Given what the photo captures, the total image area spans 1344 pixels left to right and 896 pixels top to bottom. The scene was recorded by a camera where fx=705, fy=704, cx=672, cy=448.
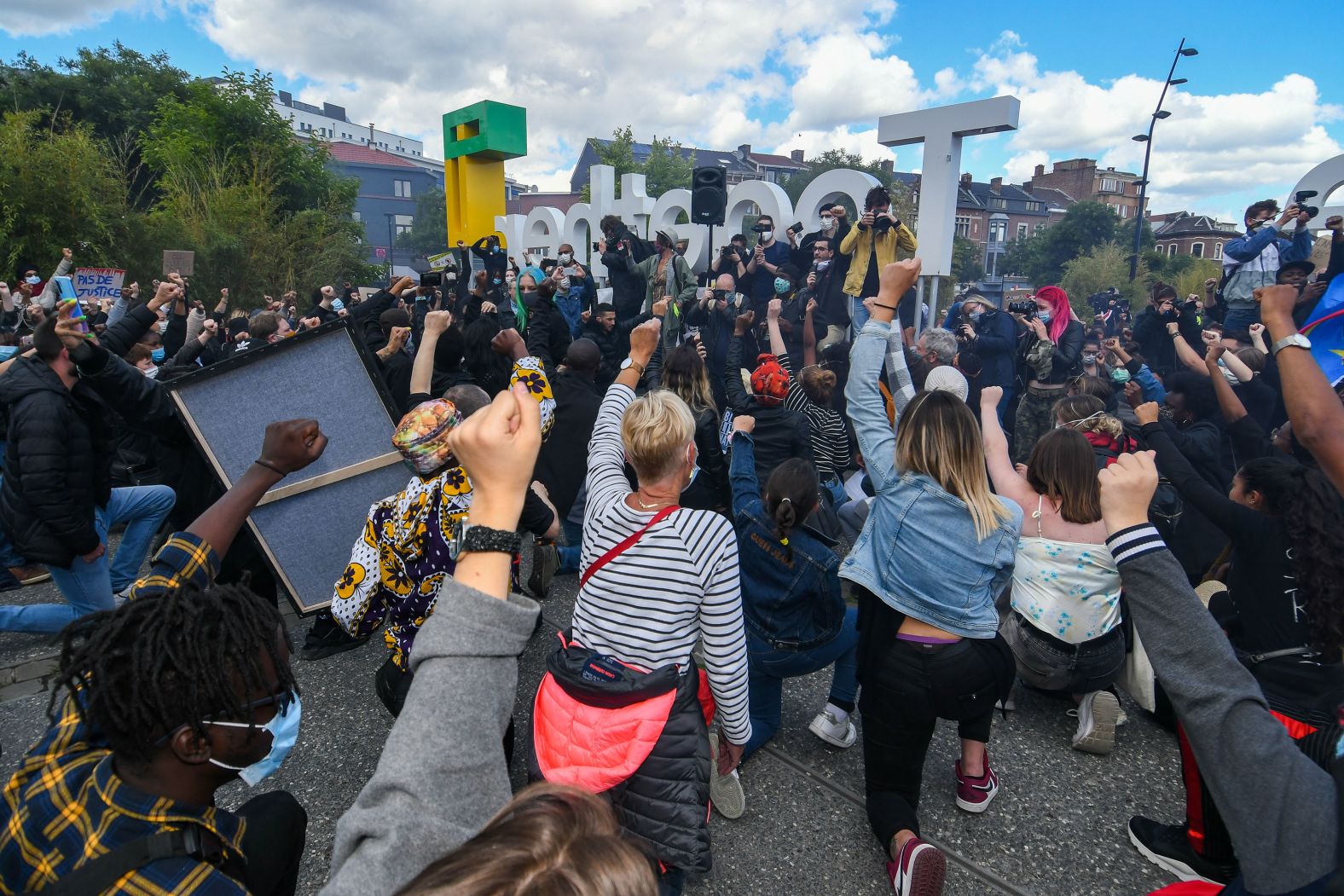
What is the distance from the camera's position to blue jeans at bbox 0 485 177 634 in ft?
12.6

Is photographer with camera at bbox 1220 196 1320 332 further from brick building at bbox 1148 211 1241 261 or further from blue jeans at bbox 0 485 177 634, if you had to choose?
brick building at bbox 1148 211 1241 261

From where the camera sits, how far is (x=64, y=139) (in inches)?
579

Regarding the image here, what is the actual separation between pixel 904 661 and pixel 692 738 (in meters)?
0.87

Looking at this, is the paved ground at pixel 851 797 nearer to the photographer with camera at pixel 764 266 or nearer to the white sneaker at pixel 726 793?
the white sneaker at pixel 726 793

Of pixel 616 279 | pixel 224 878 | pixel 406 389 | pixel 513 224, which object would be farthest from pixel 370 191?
pixel 224 878

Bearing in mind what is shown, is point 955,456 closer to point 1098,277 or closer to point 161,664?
point 161,664

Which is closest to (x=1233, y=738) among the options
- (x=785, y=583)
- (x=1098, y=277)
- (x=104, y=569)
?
(x=785, y=583)

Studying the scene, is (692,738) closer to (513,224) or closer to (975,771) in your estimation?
(975,771)

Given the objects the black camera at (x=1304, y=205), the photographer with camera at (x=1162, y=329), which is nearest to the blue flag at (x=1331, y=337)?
the photographer with camera at (x=1162, y=329)

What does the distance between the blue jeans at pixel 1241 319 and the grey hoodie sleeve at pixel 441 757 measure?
932 centimetres

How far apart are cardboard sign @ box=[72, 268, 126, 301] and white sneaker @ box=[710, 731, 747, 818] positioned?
9.45 meters

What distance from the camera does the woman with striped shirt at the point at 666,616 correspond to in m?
1.96

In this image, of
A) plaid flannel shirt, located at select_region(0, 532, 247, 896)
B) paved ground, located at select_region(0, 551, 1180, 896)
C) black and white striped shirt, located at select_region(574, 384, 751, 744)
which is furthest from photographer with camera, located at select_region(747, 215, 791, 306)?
plaid flannel shirt, located at select_region(0, 532, 247, 896)

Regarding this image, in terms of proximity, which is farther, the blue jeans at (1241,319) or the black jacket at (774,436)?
the blue jeans at (1241,319)
